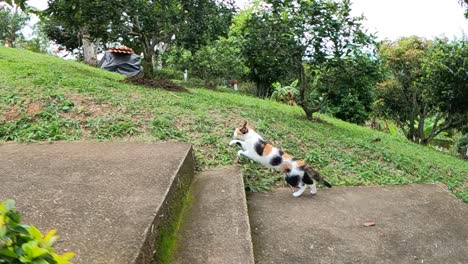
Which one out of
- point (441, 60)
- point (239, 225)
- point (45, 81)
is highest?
point (441, 60)

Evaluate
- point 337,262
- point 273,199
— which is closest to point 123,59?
point 273,199

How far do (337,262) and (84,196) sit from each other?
1844 mm

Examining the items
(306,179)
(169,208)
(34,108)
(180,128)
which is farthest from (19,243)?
(34,108)

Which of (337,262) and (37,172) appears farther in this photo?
(37,172)

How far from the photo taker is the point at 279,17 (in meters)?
7.43

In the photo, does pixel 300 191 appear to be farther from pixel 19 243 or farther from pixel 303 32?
pixel 303 32

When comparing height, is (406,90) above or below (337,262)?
above

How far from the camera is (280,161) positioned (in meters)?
3.70

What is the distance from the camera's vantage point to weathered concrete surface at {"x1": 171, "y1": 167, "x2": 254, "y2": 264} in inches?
92.9

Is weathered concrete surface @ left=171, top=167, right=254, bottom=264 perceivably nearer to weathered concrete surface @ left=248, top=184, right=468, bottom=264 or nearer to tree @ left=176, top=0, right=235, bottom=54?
weathered concrete surface @ left=248, top=184, right=468, bottom=264

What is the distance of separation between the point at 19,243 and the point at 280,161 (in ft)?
9.89

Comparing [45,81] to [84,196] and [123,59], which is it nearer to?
[84,196]

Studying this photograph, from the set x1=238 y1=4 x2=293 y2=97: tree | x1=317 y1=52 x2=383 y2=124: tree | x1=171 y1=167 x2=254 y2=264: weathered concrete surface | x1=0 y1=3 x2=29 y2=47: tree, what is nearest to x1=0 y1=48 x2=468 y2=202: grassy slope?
x1=171 y1=167 x2=254 y2=264: weathered concrete surface

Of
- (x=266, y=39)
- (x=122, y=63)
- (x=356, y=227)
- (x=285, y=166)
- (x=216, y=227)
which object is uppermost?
(x=266, y=39)
